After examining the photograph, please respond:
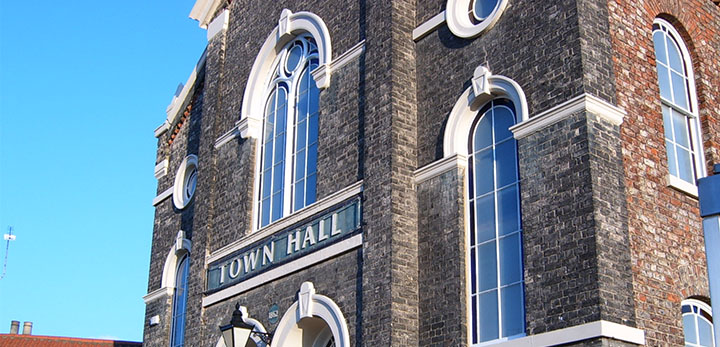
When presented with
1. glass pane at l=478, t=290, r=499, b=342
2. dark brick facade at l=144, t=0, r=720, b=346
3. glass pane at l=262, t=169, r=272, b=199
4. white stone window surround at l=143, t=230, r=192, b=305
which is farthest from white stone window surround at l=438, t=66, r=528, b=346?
white stone window surround at l=143, t=230, r=192, b=305

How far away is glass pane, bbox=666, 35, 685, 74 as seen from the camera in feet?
44.5

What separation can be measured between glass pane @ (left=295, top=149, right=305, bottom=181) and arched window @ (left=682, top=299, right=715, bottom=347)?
6987 mm

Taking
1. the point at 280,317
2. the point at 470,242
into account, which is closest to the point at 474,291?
the point at 470,242

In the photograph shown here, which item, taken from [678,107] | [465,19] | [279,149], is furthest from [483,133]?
[279,149]

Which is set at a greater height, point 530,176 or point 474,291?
point 530,176

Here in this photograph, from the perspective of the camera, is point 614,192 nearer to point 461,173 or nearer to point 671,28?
point 461,173

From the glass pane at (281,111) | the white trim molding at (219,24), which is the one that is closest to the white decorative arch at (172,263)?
the glass pane at (281,111)

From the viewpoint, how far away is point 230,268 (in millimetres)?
17062

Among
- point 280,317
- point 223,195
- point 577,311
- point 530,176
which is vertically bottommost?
point 577,311

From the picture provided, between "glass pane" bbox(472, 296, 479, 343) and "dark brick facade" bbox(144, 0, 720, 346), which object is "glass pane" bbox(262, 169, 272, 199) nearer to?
"dark brick facade" bbox(144, 0, 720, 346)

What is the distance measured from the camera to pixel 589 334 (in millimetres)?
10484

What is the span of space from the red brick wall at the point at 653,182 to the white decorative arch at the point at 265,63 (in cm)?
596

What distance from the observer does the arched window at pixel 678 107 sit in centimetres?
1284

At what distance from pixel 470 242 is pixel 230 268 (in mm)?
5867
